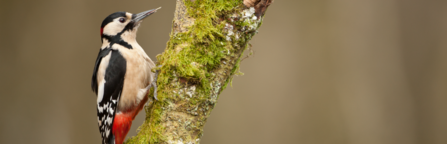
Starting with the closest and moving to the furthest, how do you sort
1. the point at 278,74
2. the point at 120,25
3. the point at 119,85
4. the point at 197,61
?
the point at 197,61 < the point at 119,85 < the point at 120,25 < the point at 278,74

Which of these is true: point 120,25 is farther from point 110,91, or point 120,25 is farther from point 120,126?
point 120,126

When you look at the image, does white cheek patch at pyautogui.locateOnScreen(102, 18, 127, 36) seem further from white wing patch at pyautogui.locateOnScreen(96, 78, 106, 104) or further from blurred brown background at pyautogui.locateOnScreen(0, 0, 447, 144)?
blurred brown background at pyautogui.locateOnScreen(0, 0, 447, 144)

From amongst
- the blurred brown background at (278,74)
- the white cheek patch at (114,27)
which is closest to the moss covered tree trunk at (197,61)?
the white cheek patch at (114,27)

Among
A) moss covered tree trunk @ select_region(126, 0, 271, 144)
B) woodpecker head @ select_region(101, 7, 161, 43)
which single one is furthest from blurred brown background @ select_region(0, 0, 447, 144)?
moss covered tree trunk @ select_region(126, 0, 271, 144)

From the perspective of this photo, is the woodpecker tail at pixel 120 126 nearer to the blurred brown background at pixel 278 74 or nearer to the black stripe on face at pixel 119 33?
the black stripe on face at pixel 119 33

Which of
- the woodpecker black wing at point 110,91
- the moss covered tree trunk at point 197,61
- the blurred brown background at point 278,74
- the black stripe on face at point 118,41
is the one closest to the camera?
the moss covered tree trunk at point 197,61

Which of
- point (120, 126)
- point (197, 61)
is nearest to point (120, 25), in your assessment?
point (120, 126)
